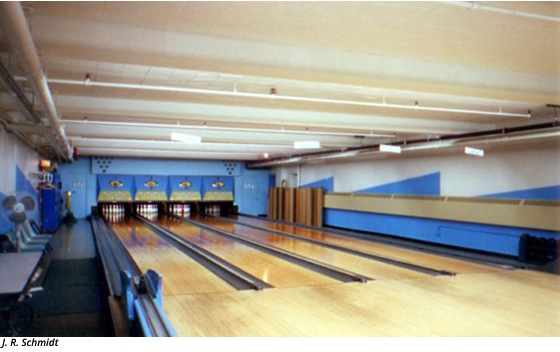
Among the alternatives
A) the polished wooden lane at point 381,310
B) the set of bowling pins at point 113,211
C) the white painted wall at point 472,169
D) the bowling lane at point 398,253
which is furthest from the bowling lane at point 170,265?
the white painted wall at point 472,169

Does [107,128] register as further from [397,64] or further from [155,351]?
[155,351]

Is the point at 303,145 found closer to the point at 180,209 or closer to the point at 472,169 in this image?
the point at 472,169

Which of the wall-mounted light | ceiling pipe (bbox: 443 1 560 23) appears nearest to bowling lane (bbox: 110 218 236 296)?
the wall-mounted light

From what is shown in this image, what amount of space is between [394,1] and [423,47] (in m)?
1.07

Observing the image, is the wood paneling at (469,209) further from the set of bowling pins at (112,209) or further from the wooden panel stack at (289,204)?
the set of bowling pins at (112,209)

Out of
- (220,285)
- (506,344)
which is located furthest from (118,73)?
(506,344)

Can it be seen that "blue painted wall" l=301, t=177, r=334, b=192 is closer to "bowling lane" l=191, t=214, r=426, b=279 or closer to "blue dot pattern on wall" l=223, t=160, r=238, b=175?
"blue dot pattern on wall" l=223, t=160, r=238, b=175

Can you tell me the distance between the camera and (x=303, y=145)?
26.0 feet

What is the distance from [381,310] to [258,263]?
2.81 meters

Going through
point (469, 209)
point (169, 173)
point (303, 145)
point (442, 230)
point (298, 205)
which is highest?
point (303, 145)

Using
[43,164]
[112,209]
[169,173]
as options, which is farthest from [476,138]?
[112,209]

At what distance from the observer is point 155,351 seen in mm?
2648

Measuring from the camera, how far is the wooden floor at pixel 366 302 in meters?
3.78

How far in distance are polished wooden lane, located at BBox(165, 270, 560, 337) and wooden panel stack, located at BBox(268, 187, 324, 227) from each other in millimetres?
8021
